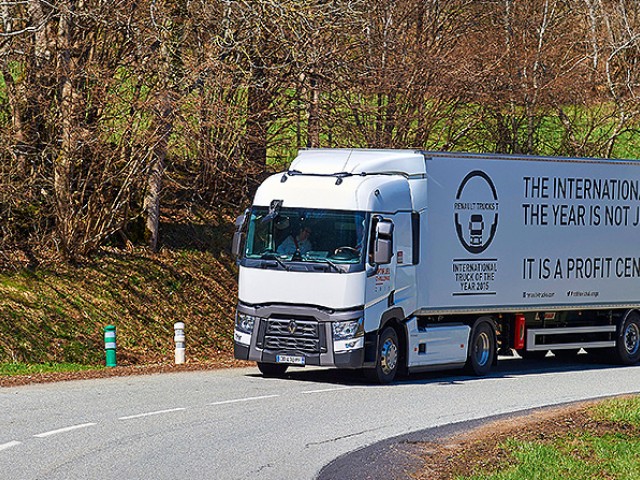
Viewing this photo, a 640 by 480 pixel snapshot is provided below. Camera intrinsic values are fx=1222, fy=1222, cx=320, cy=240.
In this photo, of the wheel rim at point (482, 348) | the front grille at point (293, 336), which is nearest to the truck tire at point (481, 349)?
the wheel rim at point (482, 348)

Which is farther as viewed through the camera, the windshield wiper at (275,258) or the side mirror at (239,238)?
the side mirror at (239,238)

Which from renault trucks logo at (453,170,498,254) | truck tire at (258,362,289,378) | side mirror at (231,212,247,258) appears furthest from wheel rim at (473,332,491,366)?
side mirror at (231,212,247,258)

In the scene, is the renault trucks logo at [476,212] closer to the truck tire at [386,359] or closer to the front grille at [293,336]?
the truck tire at [386,359]

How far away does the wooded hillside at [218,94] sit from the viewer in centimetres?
2394

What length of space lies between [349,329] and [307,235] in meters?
1.59

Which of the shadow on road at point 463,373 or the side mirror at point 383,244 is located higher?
the side mirror at point 383,244

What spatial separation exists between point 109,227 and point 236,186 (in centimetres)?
483

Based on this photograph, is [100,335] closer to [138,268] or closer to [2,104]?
[138,268]

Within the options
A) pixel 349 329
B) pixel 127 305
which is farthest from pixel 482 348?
pixel 127 305

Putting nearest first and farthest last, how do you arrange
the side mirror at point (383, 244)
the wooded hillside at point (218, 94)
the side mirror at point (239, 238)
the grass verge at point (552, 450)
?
the grass verge at point (552, 450)
the side mirror at point (383, 244)
the side mirror at point (239, 238)
the wooded hillside at point (218, 94)

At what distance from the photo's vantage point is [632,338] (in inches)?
929

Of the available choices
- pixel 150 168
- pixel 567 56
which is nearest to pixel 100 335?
pixel 150 168

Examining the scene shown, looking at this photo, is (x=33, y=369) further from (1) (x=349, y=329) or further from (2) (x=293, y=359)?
(1) (x=349, y=329)

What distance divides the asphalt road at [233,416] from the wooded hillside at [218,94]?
6.89 metres
